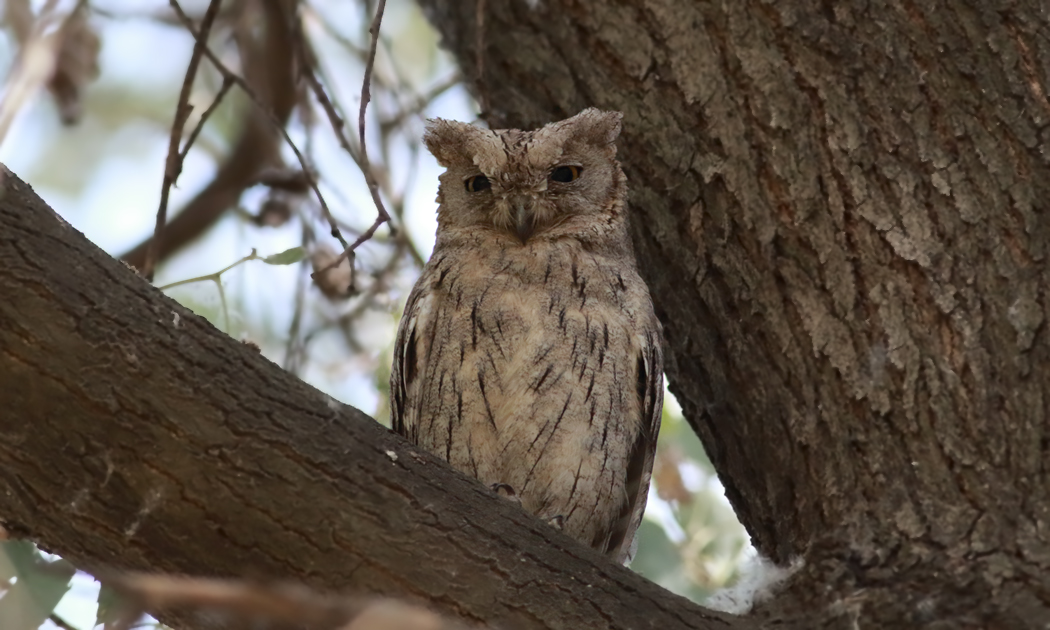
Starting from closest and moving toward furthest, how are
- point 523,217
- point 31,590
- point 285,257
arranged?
point 31,590, point 285,257, point 523,217

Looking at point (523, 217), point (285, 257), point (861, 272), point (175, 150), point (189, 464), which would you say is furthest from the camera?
point (523, 217)

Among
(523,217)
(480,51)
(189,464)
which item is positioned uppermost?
(480,51)

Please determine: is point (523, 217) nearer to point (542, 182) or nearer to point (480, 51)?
point (542, 182)

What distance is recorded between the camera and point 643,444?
8.61 feet

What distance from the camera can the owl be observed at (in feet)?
8.12

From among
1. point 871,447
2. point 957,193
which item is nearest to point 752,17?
point 957,193

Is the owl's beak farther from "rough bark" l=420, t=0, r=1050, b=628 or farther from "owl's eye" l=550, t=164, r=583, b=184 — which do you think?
"rough bark" l=420, t=0, r=1050, b=628

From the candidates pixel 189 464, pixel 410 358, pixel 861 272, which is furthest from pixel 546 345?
pixel 189 464

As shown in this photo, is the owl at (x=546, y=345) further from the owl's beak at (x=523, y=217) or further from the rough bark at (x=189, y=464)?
the rough bark at (x=189, y=464)

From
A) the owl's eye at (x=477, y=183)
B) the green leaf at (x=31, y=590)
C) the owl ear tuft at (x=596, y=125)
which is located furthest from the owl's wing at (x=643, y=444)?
the green leaf at (x=31, y=590)

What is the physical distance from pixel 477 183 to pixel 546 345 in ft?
1.90

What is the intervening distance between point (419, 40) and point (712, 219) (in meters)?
2.98

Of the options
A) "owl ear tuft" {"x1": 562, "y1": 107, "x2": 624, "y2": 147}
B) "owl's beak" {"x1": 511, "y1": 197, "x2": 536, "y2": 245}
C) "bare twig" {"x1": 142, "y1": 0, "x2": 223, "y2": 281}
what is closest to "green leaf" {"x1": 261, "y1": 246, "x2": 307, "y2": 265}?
"bare twig" {"x1": 142, "y1": 0, "x2": 223, "y2": 281}

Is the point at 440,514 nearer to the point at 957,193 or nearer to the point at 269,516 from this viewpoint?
the point at 269,516
